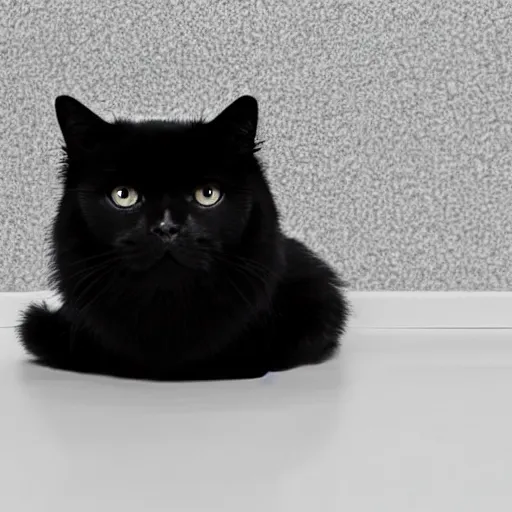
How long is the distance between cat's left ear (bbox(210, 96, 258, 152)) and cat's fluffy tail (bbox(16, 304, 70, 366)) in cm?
34

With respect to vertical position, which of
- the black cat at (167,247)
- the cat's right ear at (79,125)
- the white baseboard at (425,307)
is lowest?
the white baseboard at (425,307)

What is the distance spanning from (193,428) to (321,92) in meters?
0.78

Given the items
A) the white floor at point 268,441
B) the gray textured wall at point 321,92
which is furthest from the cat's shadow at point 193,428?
the gray textured wall at point 321,92

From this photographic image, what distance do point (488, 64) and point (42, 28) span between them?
82 cm

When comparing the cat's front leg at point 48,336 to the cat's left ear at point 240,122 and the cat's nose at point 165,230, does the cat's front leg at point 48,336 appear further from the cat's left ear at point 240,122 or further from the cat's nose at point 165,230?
the cat's left ear at point 240,122

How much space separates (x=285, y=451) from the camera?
688mm

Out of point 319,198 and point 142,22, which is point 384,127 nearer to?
point 319,198

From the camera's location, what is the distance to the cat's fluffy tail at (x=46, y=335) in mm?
1013

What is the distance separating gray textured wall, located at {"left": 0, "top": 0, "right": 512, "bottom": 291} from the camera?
4.38 ft

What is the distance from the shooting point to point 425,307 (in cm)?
136

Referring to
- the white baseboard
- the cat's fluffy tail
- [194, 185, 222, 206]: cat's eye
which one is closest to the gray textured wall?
the white baseboard

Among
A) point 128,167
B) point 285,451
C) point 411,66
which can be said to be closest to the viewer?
point 285,451

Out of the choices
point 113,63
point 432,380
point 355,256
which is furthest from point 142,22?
point 432,380

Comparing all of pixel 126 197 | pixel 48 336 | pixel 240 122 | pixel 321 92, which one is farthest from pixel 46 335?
pixel 321 92
